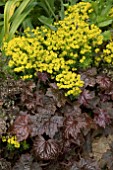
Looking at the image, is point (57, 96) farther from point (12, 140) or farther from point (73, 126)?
point (12, 140)

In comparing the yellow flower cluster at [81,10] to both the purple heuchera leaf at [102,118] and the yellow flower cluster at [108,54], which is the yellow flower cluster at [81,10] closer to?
the yellow flower cluster at [108,54]

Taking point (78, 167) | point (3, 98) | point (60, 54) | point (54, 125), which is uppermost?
point (60, 54)

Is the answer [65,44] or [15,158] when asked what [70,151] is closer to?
[15,158]

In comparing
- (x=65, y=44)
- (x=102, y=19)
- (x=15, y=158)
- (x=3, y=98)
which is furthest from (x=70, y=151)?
(x=102, y=19)

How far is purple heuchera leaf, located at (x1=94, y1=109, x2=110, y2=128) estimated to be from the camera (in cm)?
297

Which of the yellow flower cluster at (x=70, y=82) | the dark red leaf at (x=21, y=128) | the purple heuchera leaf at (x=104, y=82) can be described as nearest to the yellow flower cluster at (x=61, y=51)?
the yellow flower cluster at (x=70, y=82)

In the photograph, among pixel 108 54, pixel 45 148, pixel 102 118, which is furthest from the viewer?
pixel 108 54

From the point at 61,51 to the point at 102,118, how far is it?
63cm

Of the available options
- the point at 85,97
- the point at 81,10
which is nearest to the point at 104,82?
the point at 85,97

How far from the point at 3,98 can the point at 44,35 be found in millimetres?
669

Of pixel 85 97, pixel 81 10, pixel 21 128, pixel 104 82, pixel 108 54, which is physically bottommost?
pixel 21 128

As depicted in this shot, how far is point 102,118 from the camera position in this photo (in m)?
2.98

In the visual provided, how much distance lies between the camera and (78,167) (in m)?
2.82

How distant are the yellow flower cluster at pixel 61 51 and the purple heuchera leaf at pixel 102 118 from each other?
0.67 feet
